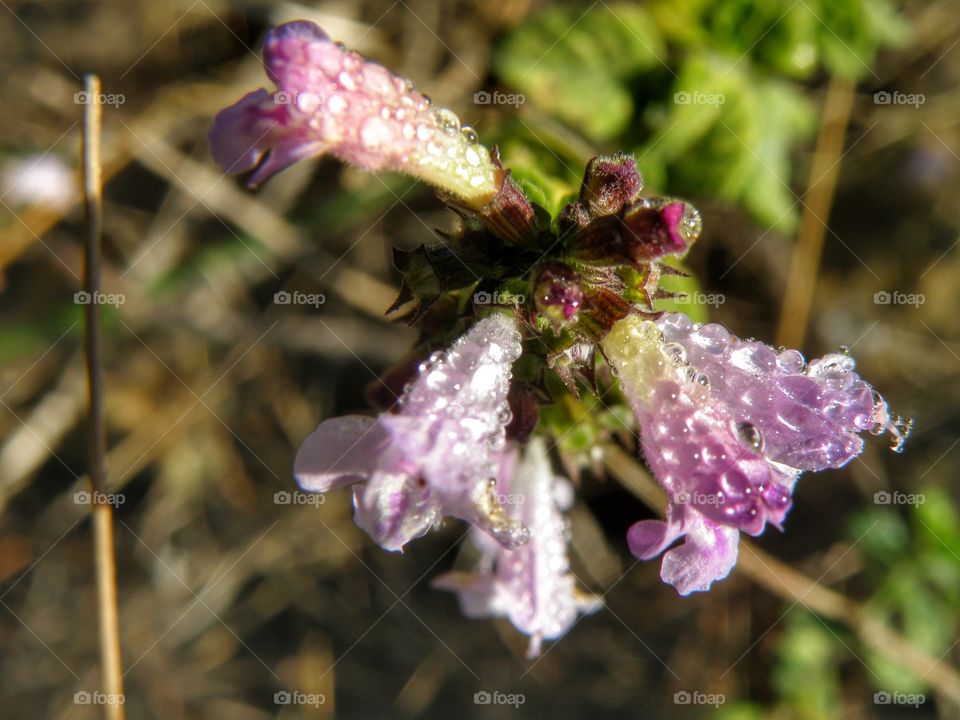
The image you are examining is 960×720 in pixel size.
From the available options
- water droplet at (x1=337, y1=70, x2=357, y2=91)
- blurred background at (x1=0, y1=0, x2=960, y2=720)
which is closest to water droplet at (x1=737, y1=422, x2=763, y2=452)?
water droplet at (x1=337, y1=70, x2=357, y2=91)

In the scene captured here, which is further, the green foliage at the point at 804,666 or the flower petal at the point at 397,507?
the green foliage at the point at 804,666

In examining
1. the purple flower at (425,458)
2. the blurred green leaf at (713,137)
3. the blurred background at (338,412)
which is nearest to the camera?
the purple flower at (425,458)

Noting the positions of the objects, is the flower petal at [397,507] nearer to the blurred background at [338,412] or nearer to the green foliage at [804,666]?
the blurred background at [338,412]

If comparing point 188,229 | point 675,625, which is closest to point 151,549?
point 188,229

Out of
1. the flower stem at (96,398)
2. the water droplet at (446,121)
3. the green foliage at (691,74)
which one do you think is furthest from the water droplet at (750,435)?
the flower stem at (96,398)

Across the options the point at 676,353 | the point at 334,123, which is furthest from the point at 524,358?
the point at 334,123

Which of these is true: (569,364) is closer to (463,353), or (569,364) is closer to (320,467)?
(463,353)
